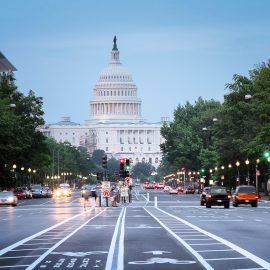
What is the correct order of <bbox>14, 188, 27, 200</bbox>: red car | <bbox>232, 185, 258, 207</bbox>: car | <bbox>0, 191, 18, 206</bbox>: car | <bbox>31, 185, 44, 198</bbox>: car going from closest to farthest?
1. <bbox>232, 185, 258, 207</bbox>: car
2. <bbox>0, 191, 18, 206</bbox>: car
3. <bbox>14, 188, 27, 200</bbox>: red car
4. <bbox>31, 185, 44, 198</bbox>: car

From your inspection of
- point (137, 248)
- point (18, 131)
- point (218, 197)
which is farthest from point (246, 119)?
point (137, 248)

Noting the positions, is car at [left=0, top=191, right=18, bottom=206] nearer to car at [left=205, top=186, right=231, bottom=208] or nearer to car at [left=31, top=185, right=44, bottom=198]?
car at [left=205, top=186, right=231, bottom=208]

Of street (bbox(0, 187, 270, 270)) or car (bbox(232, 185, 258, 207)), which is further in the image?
car (bbox(232, 185, 258, 207))

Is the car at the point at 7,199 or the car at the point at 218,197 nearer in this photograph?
the car at the point at 218,197

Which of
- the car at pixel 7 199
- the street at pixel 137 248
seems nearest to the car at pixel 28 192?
the car at pixel 7 199

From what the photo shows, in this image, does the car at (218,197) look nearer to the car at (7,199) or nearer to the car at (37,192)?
the car at (7,199)

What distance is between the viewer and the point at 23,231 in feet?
124

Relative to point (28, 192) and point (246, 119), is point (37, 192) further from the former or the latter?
Answer: point (246, 119)

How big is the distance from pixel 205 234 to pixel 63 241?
227 inches

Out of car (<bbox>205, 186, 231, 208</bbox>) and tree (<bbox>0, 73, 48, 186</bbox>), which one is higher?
tree (<bbox>0, 73, 48, 186</bbox>)

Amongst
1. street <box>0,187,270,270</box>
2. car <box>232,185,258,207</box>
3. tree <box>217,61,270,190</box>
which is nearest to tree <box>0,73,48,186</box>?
tree <box>217,61,270,190</box>

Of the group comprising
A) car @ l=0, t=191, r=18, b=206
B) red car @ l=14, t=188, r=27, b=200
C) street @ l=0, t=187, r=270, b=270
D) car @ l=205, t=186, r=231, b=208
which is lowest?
street @ l=0, t=187, r=270, b=270

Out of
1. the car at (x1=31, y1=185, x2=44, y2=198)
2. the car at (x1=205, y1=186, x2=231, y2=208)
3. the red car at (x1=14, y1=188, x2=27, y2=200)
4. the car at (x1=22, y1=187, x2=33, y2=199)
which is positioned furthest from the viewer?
the car at (x1=31, y1=185, x2=44, y2=198)

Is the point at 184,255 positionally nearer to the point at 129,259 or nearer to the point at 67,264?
the point at 129,259
